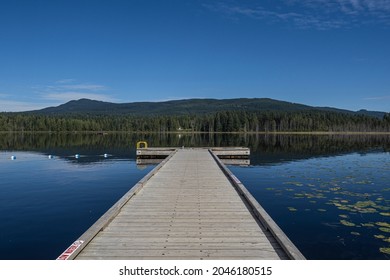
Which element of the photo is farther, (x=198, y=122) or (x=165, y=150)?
(x=198, y=122)

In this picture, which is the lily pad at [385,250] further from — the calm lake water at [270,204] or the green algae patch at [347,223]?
the green algae patch at [347,223]

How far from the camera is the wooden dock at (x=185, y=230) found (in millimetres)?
6656

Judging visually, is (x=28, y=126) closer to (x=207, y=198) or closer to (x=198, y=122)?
(x=198, y=122)

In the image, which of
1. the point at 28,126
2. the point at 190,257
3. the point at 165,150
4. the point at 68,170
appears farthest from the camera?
the point at 28,126

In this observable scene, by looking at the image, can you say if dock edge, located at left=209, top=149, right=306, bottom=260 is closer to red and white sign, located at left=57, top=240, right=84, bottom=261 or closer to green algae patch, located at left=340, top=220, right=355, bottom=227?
green algae patch, located at left=340, top=220, right=355, bottom=227

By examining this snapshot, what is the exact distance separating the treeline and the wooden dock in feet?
427

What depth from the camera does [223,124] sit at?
145 metres

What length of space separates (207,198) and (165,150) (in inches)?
931

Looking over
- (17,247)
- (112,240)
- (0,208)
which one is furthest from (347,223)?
(0,208)

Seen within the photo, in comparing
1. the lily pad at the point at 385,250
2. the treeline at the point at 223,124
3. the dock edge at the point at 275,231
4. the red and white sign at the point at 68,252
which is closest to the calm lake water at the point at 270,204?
the lily pad at the point at 385,250

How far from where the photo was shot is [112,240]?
7.36 meters

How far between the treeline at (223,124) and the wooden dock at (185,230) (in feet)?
427

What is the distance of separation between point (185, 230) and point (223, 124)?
451 feet
